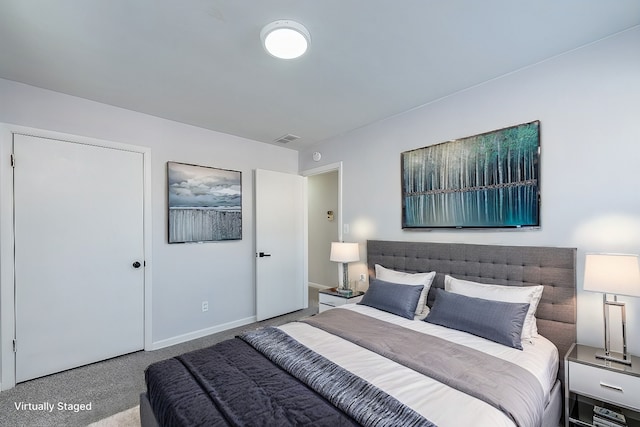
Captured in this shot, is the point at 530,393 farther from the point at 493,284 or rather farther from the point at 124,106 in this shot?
the point at 124,106

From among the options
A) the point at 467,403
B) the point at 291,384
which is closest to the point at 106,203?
the point at 291,384

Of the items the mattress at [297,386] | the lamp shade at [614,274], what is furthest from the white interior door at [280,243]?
the lamp shade at [614,274]

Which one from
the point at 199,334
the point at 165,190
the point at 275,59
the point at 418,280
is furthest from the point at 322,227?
the point at 275,59

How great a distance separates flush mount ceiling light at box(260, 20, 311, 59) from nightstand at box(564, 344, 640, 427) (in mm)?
2559

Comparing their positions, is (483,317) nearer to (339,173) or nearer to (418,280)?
(418,280)

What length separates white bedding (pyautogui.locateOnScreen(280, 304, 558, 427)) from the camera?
1211mm

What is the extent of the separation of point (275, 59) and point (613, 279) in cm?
254

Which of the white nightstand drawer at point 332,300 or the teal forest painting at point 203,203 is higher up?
the teal forest painting at point 203,203

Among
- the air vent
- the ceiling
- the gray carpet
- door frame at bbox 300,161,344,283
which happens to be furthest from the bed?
the air vent

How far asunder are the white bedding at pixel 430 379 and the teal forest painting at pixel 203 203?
1.85 metres

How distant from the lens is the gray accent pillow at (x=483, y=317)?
1896mm

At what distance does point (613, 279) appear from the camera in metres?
1.68

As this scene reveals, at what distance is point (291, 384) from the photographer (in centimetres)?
146

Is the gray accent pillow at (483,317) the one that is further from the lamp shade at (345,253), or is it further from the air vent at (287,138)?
the air vent at (287,138)
